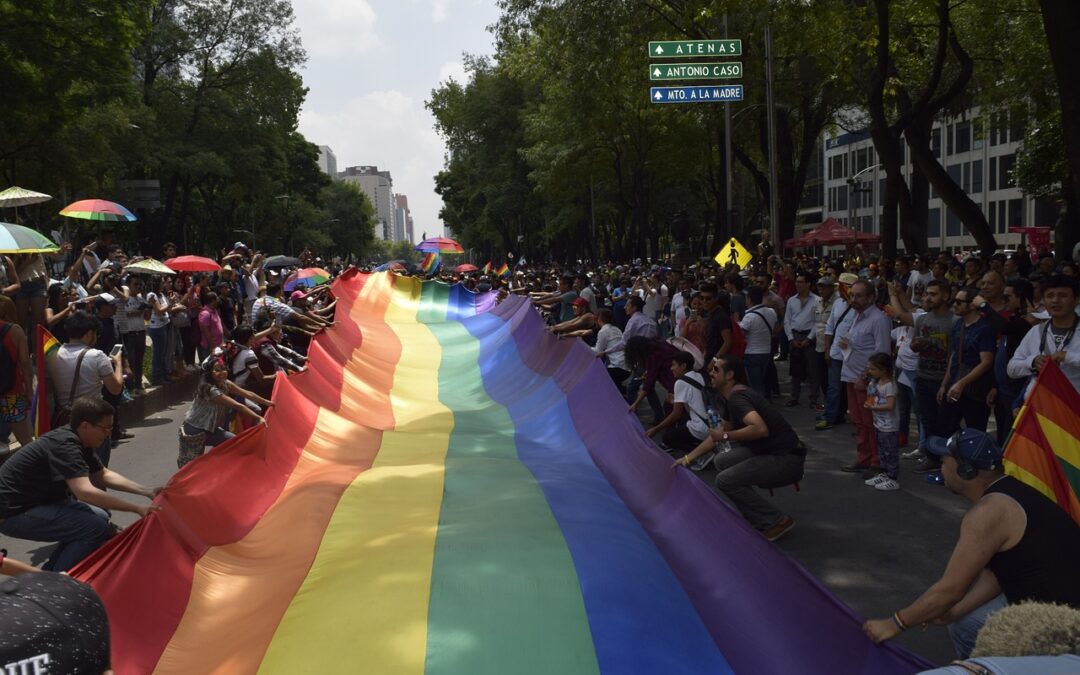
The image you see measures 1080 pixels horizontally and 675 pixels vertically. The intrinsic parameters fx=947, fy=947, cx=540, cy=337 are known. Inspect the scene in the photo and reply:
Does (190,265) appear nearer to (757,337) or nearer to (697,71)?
(697,71)

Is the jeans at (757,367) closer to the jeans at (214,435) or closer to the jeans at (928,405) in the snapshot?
the jeans at (928,405)

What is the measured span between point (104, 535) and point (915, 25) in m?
19.5

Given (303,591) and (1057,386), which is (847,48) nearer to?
(1057,386)

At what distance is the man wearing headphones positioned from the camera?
4141 millimetres

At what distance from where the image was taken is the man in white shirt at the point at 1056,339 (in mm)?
8031

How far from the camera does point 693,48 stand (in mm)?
17938

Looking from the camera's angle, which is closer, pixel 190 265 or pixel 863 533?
pixel 863 533

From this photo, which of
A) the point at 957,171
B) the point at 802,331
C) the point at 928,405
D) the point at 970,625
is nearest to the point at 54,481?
the point at 970,625

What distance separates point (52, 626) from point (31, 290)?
40.2ft

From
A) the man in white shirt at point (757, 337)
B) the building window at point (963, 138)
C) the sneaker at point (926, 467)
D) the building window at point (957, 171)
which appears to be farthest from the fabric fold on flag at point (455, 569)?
the building window at point (957, 171)

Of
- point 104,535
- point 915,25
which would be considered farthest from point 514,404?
point 915,25

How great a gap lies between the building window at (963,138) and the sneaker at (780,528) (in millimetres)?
70017

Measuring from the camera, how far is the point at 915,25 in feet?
67.2

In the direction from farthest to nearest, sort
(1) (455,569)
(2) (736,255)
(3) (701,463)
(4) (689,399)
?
(2) (736,255), (3) (701,463), (4) (689,399), (1) (455,569)
